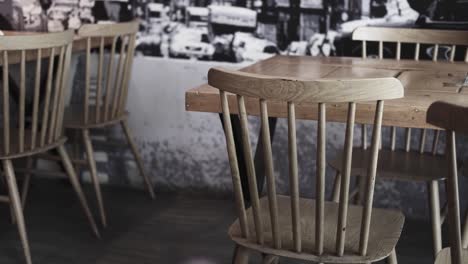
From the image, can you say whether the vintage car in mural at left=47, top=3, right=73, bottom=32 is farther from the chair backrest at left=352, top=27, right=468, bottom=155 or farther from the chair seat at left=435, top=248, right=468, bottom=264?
the chair seat at left=435, top=248, right=468, bottom=264

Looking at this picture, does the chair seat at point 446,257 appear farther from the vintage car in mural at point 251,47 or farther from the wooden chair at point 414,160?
the vintage car in mural at point 251,47

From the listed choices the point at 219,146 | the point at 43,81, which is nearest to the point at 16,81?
the point at 43,81

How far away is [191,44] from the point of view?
3.58m

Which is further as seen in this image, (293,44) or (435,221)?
(293,44)

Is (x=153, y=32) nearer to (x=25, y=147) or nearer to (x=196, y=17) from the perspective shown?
(x=196, y=17)

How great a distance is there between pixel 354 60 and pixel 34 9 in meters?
1.98

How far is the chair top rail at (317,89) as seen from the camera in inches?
57.8

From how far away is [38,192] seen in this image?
3.72m

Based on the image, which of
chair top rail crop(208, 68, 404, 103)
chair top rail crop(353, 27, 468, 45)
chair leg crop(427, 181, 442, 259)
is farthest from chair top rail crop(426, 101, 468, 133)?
chair top rail crop(353, 27, 468, 45)

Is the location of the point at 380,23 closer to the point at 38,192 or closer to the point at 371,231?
the point at 371,231

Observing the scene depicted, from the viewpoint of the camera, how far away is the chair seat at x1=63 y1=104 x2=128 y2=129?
312 centimetres

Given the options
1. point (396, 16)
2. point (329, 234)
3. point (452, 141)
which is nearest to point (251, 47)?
point (396, 16)

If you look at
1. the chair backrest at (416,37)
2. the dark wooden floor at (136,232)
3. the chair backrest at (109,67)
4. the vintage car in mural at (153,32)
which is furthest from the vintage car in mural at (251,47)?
the dark wooden floor at (136,232)

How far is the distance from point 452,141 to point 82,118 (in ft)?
7.27
